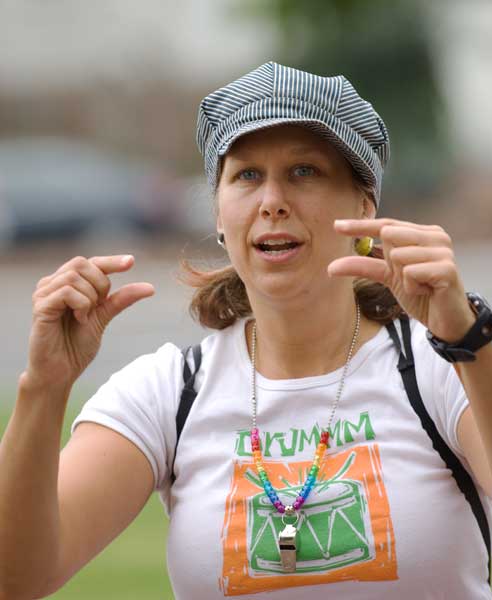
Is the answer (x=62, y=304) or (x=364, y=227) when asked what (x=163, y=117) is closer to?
(x=62, y=304)

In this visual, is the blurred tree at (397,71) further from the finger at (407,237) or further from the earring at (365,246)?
the finger at (407,237)

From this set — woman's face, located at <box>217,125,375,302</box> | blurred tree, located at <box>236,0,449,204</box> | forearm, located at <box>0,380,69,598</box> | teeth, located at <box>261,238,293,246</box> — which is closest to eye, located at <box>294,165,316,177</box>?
woman's face, located at <box>217,125,375,302</box>

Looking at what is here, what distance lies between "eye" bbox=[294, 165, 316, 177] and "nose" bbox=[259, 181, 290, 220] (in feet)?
0.21

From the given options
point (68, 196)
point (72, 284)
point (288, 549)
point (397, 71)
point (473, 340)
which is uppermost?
point (397, 71)

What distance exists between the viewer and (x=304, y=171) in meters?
3.28

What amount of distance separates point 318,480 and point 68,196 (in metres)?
18.6

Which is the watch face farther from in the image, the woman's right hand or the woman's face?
the woman's right hand

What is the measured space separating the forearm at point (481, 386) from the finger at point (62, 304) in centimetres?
81

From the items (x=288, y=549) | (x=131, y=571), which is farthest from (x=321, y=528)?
(x=131, y=571)

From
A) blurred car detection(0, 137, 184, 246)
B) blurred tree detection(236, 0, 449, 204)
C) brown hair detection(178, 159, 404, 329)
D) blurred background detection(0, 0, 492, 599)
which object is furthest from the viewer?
blurred tree detection(236, 0, 449, 204)

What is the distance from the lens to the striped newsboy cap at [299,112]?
10.5ft

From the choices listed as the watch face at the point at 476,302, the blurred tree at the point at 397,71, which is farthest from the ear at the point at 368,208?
the blurred tree at the point at 397,71

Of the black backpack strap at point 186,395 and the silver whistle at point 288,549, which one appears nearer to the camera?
the silver whistle at point 288,549

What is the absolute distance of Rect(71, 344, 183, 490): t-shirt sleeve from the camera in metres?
3.27
